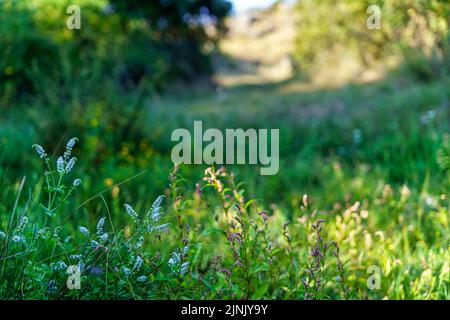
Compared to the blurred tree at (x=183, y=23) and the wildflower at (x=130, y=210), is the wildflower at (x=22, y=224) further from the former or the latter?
the blurred tree at (x=183, y=23)

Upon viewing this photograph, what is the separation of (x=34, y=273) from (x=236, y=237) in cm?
71

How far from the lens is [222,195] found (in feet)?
6.11

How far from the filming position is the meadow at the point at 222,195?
1691mm

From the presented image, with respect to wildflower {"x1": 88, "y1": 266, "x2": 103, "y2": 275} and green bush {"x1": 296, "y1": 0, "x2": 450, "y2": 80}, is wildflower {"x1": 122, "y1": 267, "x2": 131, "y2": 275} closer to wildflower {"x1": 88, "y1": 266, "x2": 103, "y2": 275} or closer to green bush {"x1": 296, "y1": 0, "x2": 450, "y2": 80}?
wildflower {"x1": 88, "y1": 266, "x2": 103, "y2": 275}

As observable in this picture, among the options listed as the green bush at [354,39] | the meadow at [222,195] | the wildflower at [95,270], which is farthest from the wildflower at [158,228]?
the green bush at [354,39]

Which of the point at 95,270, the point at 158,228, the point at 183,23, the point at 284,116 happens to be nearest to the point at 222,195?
the point at 158,228

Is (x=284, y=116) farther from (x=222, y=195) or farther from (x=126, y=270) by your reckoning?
(x=126, y=270)

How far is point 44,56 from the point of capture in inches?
382
